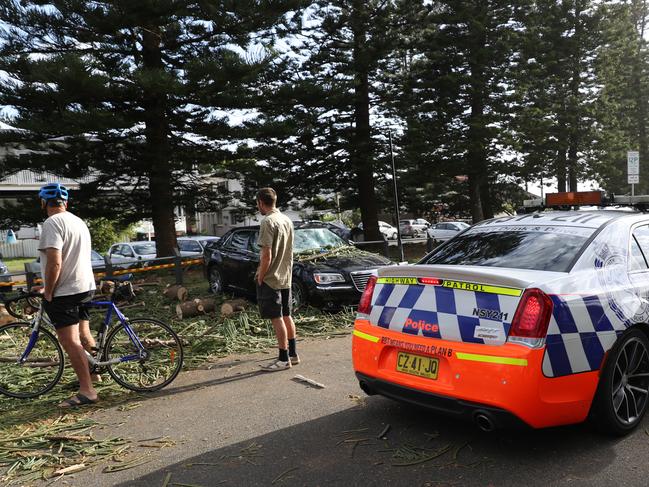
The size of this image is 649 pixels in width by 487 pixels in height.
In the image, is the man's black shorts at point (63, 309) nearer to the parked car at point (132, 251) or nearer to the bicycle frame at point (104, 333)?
the bicycle frame at point (104, 333)

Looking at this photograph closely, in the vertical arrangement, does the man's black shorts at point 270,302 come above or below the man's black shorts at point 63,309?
below

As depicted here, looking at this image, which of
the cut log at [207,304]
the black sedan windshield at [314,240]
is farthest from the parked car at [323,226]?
the cut log at [207,304]

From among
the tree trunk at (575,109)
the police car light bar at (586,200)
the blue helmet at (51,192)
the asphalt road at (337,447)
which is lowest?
the asphalt road at (337,447)

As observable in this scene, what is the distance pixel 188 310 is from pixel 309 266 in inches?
78.6

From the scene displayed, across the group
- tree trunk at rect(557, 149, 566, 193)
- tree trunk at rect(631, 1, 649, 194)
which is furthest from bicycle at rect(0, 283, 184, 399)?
tree trunk at rect(631, 1, 649, 194)

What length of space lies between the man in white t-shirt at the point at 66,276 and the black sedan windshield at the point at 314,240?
15.6 feet

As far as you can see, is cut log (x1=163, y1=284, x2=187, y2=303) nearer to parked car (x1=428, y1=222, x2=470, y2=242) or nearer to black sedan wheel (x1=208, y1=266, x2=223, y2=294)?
black sedan wheel (x1=208, y1=266, x2=223, y2=294)

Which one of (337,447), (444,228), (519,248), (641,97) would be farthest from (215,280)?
(641,97)

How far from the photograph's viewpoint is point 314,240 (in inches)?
391

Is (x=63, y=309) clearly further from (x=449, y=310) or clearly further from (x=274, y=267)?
(x=449, y=310)

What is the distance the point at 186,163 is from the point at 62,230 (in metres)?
12.3

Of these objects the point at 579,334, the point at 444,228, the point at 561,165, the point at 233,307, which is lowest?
the point at 444,228

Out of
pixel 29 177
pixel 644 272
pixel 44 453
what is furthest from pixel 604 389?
pixel 29 177

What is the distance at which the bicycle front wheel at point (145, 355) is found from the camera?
211 inches
